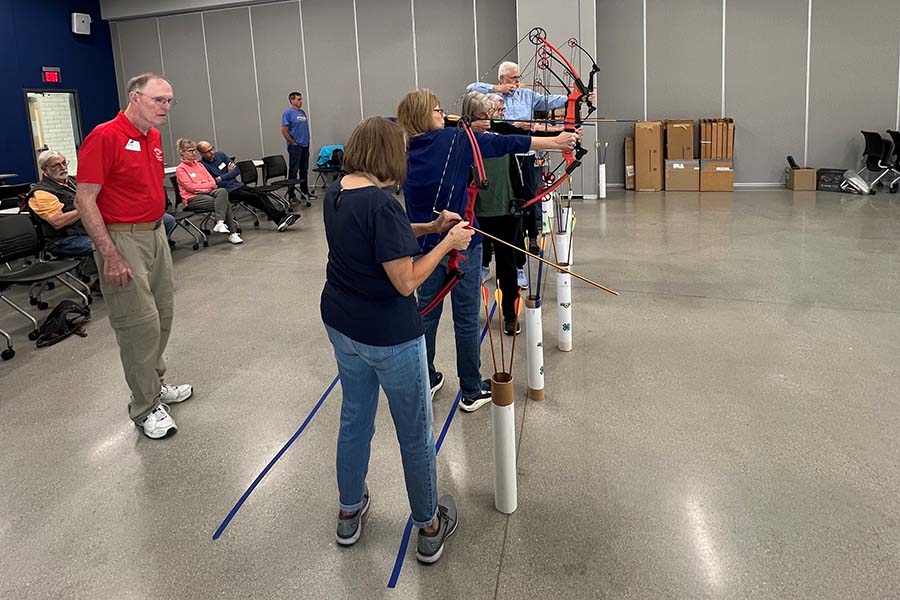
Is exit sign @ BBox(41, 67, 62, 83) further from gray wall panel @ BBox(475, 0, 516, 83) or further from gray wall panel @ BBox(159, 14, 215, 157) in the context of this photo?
gray wall panel @ BBox(475, 0, 516, 83)

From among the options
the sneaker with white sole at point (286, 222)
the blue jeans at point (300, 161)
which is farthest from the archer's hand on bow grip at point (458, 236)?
the blue jeans at point (300, 161)

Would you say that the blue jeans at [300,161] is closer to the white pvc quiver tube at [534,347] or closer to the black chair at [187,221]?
the black chair at [187,221]

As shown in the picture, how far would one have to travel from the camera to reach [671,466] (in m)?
2.44

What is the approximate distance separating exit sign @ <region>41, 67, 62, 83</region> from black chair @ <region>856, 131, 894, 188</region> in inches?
463

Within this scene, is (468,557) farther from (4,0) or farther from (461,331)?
(4,0)

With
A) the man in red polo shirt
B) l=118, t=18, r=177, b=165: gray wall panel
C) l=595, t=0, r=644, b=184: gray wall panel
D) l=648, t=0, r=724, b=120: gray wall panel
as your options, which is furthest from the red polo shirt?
l=118, t=18, r=177, b=165: gray wall panel

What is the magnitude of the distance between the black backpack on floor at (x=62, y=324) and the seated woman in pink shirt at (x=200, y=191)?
8.46 feet

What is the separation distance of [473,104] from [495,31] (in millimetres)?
7547

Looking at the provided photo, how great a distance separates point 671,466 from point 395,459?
1.00m

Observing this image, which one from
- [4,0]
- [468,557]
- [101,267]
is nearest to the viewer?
[468,557]

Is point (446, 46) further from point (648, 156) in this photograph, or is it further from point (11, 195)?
point (11, 195)

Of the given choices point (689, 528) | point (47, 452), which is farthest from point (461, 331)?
point (47, 452)

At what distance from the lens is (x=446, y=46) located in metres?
10.3

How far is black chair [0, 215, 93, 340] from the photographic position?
13.9ft
